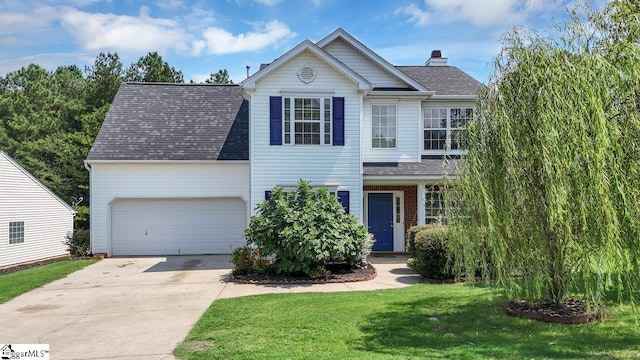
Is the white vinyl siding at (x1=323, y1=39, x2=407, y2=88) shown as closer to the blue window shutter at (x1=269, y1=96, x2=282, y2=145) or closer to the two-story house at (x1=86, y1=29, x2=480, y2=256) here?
the two-story house at (x1=86, y1=29, x2=480, y2=256)

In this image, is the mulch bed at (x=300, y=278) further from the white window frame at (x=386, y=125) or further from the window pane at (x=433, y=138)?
the window pane at (x=433, y=138)

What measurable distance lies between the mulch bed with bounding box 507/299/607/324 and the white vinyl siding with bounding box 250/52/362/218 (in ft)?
23.0

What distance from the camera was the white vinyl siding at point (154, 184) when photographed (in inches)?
621

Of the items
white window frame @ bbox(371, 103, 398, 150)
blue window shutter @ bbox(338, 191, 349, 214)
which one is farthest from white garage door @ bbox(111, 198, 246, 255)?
white window frame @ bbox(371, 103, 398, 150)

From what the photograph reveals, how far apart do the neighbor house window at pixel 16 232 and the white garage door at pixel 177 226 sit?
375cm

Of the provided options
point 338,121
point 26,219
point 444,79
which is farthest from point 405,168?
point 26,219

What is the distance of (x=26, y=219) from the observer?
663 inches

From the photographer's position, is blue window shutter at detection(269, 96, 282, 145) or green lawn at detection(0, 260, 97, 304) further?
blue window shutter at detection(269, 96, 282, 145)

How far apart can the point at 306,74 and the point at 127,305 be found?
8425 millimetres

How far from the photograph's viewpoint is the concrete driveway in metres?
6.25

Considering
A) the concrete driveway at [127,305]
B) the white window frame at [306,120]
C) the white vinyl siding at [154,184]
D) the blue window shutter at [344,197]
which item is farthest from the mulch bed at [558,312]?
the white vinyl siding at [154,184]

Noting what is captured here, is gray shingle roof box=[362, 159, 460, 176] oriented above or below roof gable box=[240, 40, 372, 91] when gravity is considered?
below

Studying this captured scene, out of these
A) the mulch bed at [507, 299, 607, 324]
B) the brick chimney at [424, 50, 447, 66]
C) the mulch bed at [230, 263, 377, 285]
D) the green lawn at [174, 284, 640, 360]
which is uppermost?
the brick chimney at [424, 50, 447, 66]

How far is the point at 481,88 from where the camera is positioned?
6758mm
